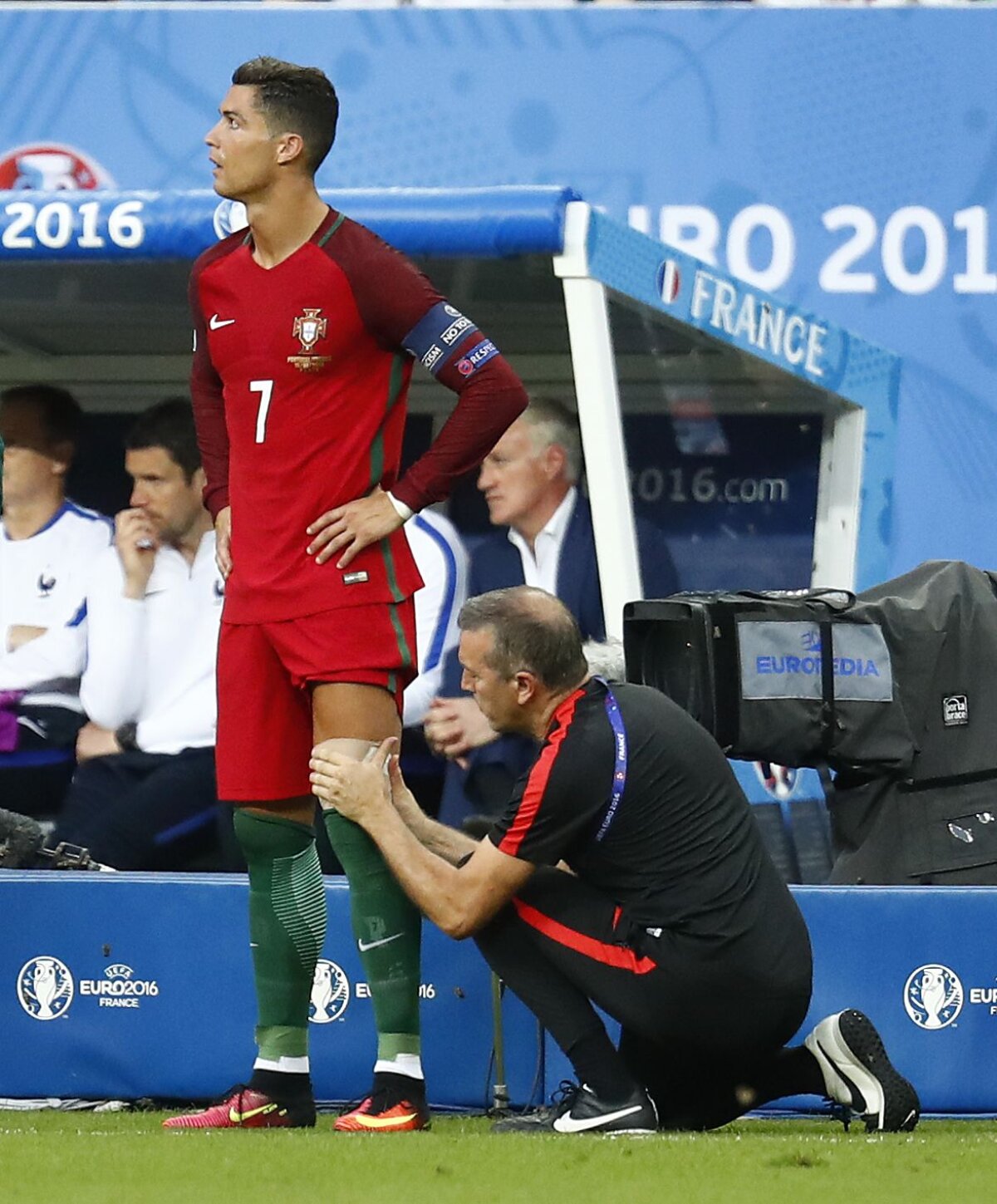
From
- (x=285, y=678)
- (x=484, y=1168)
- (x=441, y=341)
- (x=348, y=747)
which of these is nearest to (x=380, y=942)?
(x=348, y=747)

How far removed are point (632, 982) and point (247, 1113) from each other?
0.63 meters

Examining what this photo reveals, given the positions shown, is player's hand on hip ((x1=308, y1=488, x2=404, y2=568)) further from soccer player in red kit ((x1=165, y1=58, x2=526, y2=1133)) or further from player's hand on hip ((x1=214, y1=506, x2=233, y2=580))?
player's hand on hip ((x1=214, y1=506, x2=233, y2=580))

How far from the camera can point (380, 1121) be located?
3.32 meters

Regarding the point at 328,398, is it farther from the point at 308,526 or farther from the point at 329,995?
the point at 329,995

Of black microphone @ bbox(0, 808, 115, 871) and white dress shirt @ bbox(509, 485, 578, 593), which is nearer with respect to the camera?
black microphone @ bbox(0, 808, 115, 871)

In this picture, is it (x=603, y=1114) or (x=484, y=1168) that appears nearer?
(x=484, y=1168)

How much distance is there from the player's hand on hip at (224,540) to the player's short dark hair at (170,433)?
2.60m

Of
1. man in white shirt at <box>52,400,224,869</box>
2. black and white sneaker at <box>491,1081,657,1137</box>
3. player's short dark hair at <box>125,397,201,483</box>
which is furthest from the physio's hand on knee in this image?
player's short dark hair at <box>125,397,201,483</box>

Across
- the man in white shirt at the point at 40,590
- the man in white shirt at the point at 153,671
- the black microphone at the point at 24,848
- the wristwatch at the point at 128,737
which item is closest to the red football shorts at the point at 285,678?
the black microphone at the point at 24,848

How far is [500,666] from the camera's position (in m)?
3.45

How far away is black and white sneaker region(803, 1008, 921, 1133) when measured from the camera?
348 cm

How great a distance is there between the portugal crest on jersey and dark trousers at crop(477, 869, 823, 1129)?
91 centimetres

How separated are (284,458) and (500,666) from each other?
46 centimetres

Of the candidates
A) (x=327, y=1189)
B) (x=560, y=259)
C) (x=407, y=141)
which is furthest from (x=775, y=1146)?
(x=407, y=141)
